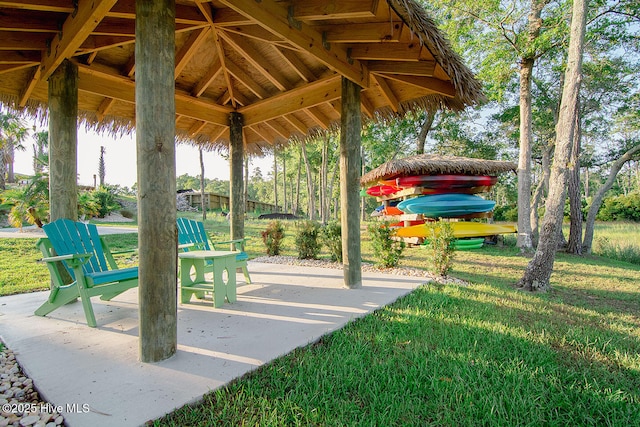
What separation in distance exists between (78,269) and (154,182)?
145cm

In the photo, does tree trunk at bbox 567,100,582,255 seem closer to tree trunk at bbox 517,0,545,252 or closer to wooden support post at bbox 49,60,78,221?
tree trunk at bbox 517,0,545,252

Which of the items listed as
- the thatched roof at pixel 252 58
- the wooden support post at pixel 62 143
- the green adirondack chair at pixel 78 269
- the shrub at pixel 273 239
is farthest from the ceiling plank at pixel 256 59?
the shrub at pixel 273 239

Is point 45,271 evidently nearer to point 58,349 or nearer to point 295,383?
point 58,349

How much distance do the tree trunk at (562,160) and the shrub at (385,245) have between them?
2.11 meters

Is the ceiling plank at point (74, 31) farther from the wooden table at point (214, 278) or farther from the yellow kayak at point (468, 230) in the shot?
the yellow kayak at point (468, 230)

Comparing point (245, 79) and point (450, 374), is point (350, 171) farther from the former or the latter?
point (450, 374)

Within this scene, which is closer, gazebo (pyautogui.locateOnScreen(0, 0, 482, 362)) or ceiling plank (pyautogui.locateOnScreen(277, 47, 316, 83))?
gazebo (pyautogui.locateOnScreen(0, 0, 482, 362))

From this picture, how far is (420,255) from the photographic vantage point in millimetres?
8555

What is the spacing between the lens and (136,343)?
2.55 meters

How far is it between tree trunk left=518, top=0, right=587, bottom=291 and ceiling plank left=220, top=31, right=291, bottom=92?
446cm

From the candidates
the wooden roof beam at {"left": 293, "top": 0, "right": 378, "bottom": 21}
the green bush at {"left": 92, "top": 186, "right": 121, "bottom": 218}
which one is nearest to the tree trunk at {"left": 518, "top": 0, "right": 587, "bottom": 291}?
the wooden roof beam at {"left": 293, "top": 0, "right": 378, "bottom": 21}

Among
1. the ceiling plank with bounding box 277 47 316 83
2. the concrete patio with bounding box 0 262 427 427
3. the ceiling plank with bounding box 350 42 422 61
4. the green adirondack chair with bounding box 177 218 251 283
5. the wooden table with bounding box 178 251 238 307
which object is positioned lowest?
the concrete patio with bounding box 0 262 427 427

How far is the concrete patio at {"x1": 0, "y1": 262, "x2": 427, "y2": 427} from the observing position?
5.80ft

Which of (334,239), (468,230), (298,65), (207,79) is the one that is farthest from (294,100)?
(468,230)
